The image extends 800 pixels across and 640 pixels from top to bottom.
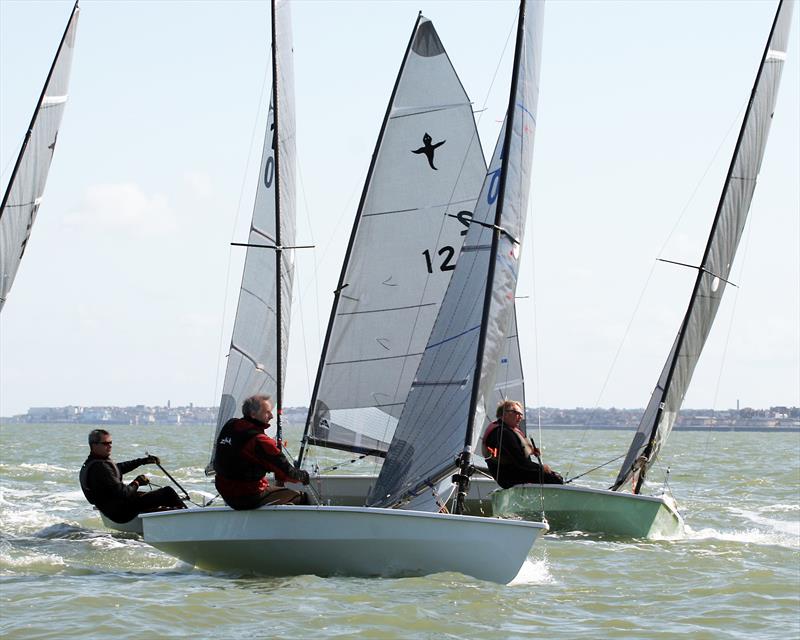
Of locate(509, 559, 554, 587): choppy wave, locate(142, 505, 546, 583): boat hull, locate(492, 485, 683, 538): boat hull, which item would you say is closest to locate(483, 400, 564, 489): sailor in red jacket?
locate(492, 485, 683, 538): boat hull

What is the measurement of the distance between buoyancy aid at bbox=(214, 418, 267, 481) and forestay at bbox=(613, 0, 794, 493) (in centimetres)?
588

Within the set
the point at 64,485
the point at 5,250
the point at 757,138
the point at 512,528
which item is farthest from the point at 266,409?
the point at 64,485

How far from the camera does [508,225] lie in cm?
1045

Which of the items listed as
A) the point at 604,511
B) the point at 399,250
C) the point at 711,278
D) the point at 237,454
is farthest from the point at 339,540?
the point at 711,278

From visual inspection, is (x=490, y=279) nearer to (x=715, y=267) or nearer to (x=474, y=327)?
(x=474, y=327)

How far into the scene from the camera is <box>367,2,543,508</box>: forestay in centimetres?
1019

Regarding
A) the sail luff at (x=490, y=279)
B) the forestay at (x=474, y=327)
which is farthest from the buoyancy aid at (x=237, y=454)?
the sail luff at (x=490, y=279)

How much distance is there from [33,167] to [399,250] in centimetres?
450

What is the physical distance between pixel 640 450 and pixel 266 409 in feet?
19.8

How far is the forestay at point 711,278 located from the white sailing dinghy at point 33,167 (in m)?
7.25

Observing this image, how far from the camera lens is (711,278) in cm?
1473

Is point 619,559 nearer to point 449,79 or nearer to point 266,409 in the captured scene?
point 266,409

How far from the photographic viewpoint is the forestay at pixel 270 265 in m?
14.6

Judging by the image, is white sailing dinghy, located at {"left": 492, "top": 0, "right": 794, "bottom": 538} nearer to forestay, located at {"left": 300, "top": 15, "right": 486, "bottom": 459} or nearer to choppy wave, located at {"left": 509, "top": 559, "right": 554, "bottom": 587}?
forestay, located at {"left": 300, "top": 15, "right": 486, "bottom": 459}
